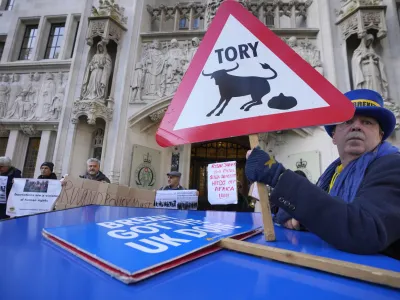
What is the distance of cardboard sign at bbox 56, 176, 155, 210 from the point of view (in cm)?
308

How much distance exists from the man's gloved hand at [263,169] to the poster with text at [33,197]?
319 centimetres

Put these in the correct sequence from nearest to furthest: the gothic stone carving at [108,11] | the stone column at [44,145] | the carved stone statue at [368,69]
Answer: the carved stone statue at [368,69], the gothic stone carving at [108,11], the stone column at [44,145]

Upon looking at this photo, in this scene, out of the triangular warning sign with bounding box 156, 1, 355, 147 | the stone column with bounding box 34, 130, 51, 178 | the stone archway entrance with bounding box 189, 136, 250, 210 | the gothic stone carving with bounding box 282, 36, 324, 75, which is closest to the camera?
the triangular warning sign with bounding box 156, 1, 355, 147

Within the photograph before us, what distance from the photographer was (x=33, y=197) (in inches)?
125

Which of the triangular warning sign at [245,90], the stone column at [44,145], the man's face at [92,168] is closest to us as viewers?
the triangular warning sign at [245,90]

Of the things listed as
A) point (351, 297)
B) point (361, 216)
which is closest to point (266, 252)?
point (351, 297)

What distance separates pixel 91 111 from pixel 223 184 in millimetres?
3949

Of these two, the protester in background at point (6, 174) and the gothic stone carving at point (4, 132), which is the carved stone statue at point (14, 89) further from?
the protester in background at point (6, 174)

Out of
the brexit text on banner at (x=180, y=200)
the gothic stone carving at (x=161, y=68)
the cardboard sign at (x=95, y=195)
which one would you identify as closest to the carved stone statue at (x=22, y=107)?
the gothic stone carving at (x=161, y=68)

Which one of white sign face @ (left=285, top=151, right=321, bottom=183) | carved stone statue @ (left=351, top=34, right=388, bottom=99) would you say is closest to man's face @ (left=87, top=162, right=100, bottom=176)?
white sign face @ (left=285, top=151, right=321, bottom=183)

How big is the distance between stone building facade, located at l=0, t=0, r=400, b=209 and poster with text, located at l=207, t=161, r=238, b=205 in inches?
92.3

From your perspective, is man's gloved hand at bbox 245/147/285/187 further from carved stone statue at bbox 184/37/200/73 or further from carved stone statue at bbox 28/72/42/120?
carved stone statue at bbox 28/72/42/120

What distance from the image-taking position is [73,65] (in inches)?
257

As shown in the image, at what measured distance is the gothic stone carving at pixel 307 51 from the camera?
19.3 feet
